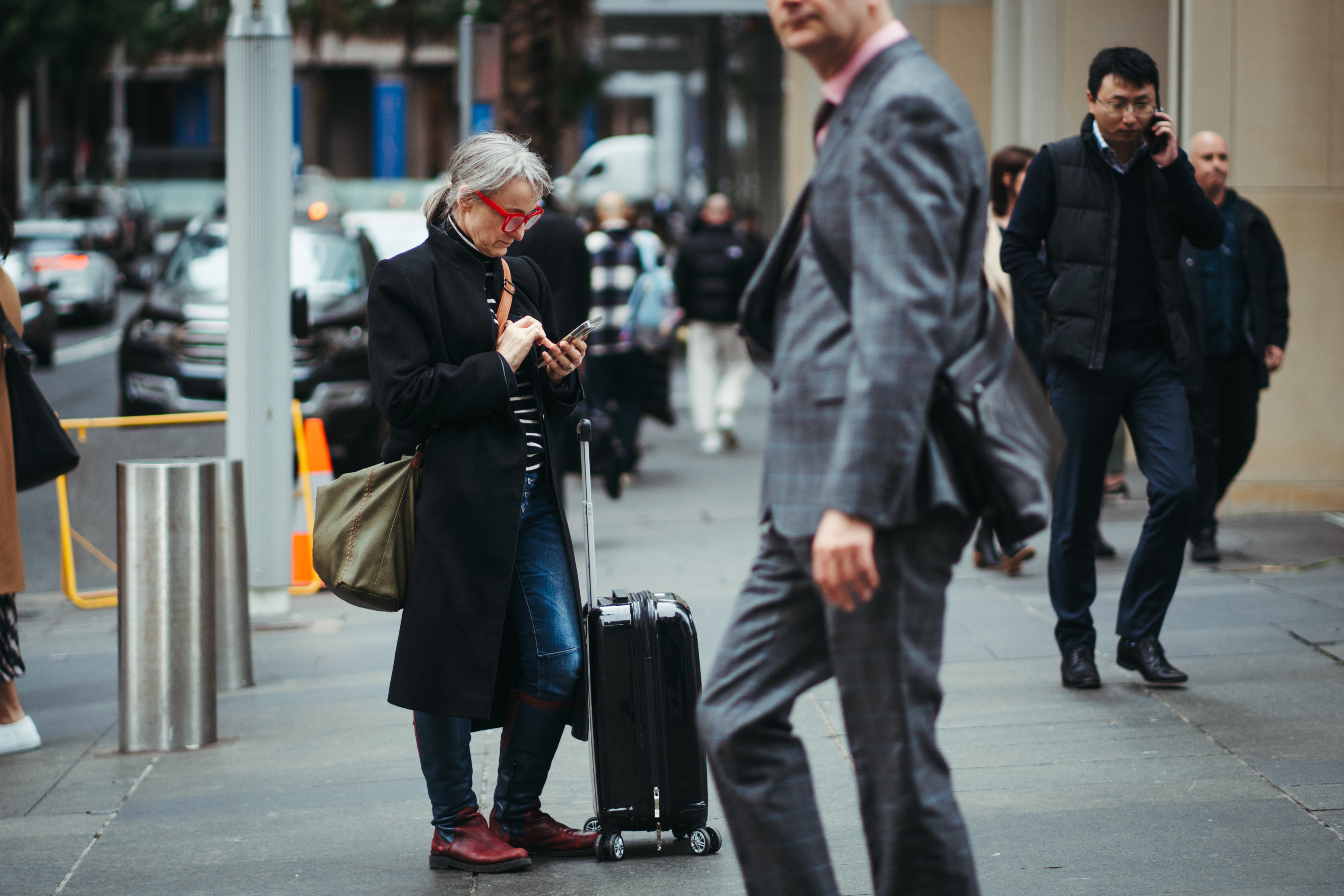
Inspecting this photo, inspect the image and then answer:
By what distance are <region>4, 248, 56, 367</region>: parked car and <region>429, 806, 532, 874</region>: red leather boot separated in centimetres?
1613

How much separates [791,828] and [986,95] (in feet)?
50.3

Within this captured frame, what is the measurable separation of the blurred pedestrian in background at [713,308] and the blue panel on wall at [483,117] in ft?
6.35

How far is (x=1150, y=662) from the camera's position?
532 centimetres

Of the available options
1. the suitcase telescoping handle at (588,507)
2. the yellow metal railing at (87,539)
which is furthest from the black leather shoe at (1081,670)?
the yellow metal railing at (87,539)

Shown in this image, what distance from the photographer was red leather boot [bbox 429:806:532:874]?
12.9ft

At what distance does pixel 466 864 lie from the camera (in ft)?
13.0

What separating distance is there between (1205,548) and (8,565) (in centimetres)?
528

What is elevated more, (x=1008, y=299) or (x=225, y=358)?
(x=1008, y=299)

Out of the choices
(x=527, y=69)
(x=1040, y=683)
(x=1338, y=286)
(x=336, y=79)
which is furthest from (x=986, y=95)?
(x=336, y=79)

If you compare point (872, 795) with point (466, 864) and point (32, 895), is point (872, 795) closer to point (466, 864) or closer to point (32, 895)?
point (466, 864)

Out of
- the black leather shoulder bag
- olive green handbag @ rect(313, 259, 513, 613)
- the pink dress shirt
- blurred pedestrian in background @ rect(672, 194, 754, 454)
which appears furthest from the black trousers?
blurred pedestrian in background @ rect(672, 194, 754, 454)

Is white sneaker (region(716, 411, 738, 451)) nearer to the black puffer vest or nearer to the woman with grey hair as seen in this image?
the black puffer vest

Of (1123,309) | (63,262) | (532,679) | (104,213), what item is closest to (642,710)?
(532,679)

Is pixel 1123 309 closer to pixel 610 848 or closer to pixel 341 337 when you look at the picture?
pixel 610 848
